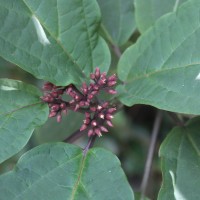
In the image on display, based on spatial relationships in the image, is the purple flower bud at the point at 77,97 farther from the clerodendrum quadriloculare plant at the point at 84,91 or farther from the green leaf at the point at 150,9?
the green leaf at the point at 150,9

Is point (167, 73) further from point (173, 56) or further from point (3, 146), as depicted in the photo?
point (3, 146)

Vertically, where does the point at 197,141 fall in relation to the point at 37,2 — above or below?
below

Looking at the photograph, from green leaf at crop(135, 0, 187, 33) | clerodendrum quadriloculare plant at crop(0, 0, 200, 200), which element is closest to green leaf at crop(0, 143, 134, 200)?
clerodendrum quadriloculare plant at crop(0, 0, 200, 200)

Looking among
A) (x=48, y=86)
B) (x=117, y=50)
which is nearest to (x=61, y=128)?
(x=117, y=50)

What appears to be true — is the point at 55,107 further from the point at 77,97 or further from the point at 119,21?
the point at 119,21

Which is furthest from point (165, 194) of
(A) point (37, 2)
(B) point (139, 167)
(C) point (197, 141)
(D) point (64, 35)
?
(B) point (139, 167)

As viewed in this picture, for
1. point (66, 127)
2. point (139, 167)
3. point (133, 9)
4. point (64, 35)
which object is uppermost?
point (64, 35)

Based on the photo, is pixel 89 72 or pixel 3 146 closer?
pixel 3 146

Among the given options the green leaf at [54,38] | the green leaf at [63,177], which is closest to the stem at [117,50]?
the green leaf at [54,38]

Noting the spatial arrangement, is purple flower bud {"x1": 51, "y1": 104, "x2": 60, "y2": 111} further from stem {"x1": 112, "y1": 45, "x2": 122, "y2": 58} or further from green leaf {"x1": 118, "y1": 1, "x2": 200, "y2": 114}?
stem {"x1": 112, "y1": 45, "x2": 122, "y2": 58}
